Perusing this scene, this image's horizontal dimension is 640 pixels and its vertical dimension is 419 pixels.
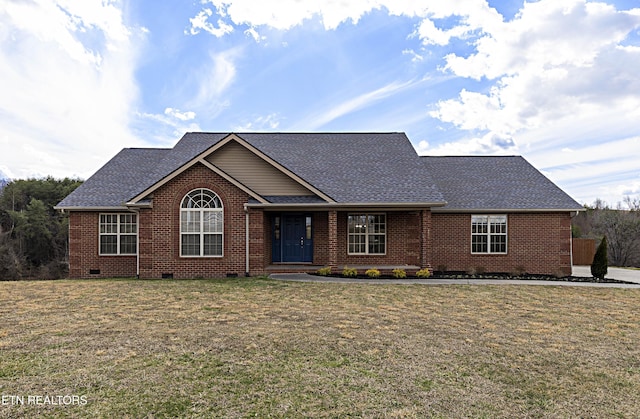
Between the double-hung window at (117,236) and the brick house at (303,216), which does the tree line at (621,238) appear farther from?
the double-hung window at (117,236)

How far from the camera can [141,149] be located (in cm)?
2116

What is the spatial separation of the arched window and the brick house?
4 centimetres

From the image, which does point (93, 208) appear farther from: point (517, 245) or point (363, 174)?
point (517, 245)

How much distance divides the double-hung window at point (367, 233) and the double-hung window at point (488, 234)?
4.13m

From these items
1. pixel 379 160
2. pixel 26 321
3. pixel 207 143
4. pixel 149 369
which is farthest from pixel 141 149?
pixel 149 369

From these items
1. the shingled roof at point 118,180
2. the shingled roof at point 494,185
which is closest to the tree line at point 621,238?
the shingled roof at point 494,185

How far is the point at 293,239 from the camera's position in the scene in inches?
677

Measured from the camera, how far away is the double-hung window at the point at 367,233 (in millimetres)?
17312

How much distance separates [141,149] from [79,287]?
1017 cm

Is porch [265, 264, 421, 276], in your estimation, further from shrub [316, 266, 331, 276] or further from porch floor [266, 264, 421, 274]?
shrub [316, 266, 331, 276]

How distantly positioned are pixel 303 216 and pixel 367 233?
9.79 ft

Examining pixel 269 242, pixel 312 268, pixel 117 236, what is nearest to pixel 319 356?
pixel 312 268

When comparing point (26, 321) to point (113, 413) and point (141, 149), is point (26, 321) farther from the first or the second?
point (141, 149)

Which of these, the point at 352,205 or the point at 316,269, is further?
the point at 316,269
